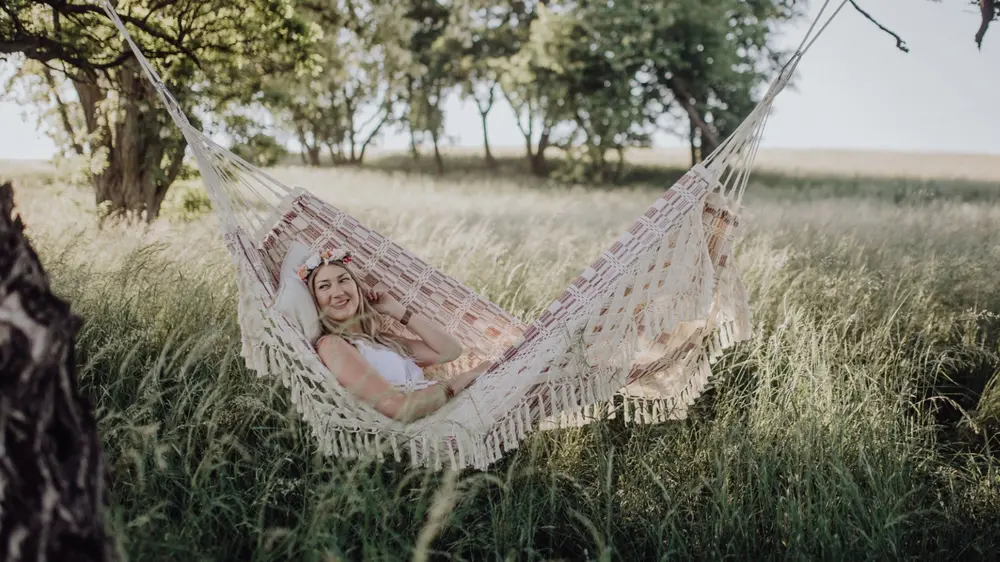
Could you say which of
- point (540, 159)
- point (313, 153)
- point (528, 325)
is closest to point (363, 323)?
point (528, 325)

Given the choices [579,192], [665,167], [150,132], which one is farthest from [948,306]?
[665,167]

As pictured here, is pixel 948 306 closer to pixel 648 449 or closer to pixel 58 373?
pixel 648 449

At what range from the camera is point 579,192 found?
11719 millimetres

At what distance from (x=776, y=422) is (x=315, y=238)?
1.49m

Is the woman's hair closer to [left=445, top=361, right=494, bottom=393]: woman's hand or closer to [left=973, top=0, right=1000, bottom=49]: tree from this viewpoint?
[left=445, top=361, right=494, bottom=393]: woman's hand

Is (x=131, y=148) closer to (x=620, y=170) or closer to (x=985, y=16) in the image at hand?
(x=985, y=16)

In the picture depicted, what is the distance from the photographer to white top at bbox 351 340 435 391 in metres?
2.15

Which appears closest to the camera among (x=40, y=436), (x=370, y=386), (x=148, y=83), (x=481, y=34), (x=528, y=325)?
(x=40, y=436)

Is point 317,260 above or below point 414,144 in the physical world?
below

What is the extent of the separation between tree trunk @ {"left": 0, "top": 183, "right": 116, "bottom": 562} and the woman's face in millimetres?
1199

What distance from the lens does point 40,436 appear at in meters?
0.97

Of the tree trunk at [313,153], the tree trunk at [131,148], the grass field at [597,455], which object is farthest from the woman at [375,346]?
the tree trunk at [313,153]

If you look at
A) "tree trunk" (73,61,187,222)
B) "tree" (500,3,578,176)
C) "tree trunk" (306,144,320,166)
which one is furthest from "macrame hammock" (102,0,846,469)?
"tree trunk" (306,144,320,166)

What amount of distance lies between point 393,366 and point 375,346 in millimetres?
101
